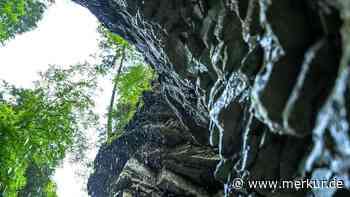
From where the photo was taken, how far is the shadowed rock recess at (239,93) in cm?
356

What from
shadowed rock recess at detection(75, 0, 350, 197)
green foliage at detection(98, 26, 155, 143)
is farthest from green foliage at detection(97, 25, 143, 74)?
shadowed rock recess at detection(75, 0, 350, 197)

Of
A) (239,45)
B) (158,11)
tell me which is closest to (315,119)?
(239,45)

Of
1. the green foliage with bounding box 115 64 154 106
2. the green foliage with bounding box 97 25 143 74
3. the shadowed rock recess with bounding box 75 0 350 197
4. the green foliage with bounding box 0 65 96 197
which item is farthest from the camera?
the green foliage with bounding box 97 25 143 74

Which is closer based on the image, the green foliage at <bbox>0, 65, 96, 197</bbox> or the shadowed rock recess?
the shadowed rock recess

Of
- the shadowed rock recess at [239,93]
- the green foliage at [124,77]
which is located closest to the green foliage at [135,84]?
the green foliage at [124,77]

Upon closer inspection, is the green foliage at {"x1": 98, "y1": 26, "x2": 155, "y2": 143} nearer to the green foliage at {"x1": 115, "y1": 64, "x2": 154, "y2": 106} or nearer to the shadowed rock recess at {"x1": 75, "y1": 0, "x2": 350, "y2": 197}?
the green foliage at {"x1": 115, "y1": 64, "x2": 154, "y2": 106}

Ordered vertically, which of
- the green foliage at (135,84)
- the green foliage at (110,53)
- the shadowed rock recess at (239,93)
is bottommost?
the shadowed rock recess at (239,93)

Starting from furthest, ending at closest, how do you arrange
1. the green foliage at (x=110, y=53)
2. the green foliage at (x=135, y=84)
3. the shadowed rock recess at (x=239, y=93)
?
the green foliage at (x=110, y=53), the green foliage at (x=135, y=84), the shadowed rock recess at (x=239, y=93)

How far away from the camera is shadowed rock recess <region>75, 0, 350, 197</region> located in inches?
140

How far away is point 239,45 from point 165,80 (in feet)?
14.4

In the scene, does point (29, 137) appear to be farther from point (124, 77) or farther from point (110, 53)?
point (110, 53)

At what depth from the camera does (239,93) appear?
5445 millimetres

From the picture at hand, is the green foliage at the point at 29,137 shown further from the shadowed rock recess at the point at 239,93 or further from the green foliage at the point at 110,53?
the green foliage at the point at 110,53

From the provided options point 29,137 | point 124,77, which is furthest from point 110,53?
point 29,137
